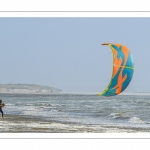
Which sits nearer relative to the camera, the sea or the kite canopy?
the kite canopy

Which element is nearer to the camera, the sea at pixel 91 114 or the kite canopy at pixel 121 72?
the kite canopy at pixel 121 72

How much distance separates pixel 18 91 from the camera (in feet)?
475

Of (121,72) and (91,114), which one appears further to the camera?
(91,114)

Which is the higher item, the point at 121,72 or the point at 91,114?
the point at 121,72

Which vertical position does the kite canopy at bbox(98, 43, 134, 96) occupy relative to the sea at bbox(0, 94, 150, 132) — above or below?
above

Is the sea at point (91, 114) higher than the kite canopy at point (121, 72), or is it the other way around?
the kite canopy at point (121, 72)

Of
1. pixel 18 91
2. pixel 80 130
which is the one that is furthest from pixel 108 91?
pixel 18 91
